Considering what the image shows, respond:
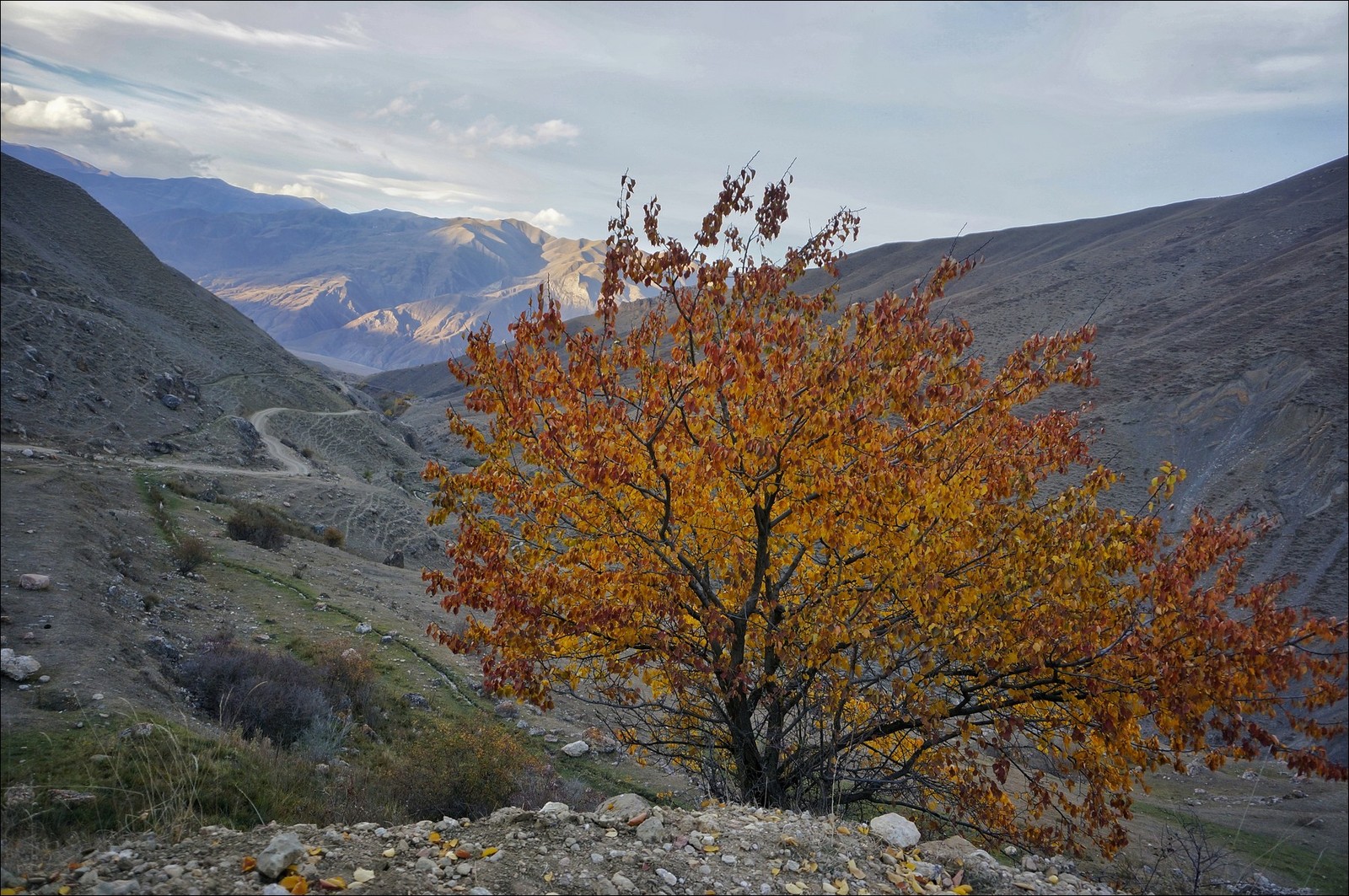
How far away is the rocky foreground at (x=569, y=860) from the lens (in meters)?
3.63

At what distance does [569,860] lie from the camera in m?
4.22

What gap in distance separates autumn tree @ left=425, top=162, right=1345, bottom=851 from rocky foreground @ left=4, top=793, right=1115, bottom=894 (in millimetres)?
1265

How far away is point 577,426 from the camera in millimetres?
6449

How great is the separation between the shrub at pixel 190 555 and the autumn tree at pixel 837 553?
1289 cm

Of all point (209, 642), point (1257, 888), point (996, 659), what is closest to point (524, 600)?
point (996, 659)

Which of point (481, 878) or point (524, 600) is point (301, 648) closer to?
point (524, 600)

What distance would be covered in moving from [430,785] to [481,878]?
5077mm

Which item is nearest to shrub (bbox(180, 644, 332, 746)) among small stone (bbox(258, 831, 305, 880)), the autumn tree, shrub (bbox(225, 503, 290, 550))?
the autumn tree

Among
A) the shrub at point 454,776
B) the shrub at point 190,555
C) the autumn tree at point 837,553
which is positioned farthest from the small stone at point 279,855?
the shrub at point 190,555

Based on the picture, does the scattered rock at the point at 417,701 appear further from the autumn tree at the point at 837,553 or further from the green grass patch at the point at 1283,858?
the green grass patch at the point at 1283,858

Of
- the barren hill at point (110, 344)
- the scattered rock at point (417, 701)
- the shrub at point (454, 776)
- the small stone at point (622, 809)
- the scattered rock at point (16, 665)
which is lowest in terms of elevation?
the scattered rock at point (417, 701)

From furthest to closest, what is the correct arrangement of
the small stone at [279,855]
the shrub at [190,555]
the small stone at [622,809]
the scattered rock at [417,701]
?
1. the shrub at [190,555]
2. the scattered rock at [417,701]
3. the small stone at [622,809]
4. the small stone at [279,855]

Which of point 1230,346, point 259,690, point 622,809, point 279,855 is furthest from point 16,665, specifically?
point 1230,346

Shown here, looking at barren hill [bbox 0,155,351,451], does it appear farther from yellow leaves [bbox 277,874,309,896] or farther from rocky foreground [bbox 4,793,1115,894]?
yellow leaves [bbox 277,874,309,896]
